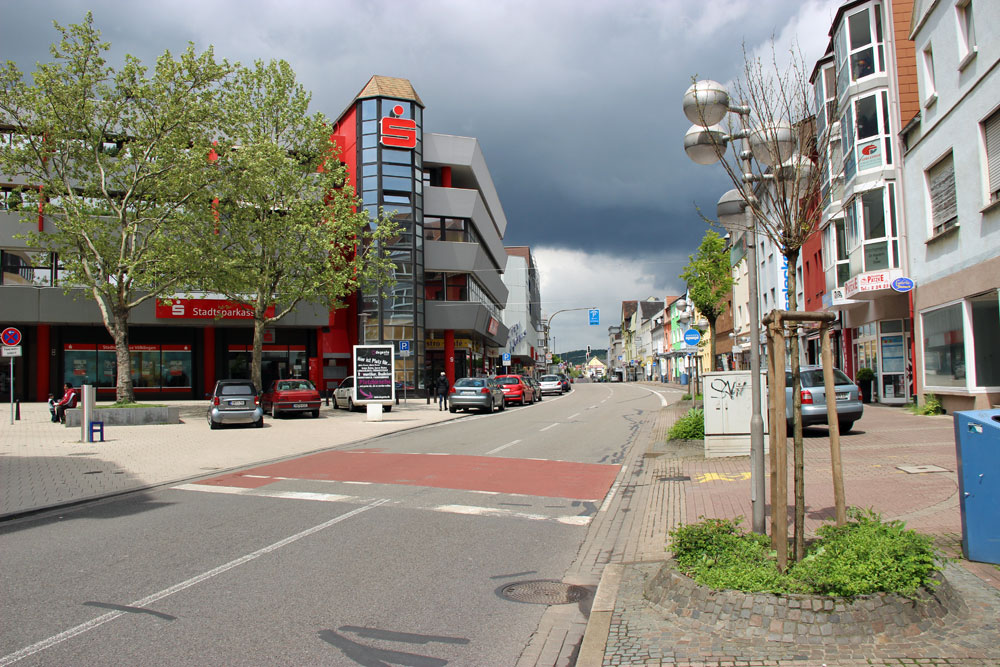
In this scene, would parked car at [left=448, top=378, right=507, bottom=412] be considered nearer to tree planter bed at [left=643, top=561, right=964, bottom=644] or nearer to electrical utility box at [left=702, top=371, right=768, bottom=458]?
electrical utility box at [left=702, top=371, right=768, bottom=458]

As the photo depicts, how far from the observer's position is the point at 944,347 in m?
18.8

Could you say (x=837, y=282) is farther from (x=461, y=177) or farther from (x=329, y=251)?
(x=461, y=177)

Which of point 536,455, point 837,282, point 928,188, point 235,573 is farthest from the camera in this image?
point 837,282

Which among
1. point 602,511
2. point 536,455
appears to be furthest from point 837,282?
point 602,511

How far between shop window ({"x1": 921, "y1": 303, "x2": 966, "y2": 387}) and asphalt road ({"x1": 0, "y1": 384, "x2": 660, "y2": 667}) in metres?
11.8

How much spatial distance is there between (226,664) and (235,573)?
202 centimetres

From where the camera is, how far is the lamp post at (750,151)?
5.87m

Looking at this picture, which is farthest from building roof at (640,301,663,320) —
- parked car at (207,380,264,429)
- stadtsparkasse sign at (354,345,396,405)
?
parked car at (207,380,264,429)

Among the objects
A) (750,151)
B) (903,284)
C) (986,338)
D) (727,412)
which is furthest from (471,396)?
(750,151)

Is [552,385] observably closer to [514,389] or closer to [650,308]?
[514,389]

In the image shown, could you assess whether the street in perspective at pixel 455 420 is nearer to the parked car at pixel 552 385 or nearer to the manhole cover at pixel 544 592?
the manhole cover at pixel 544 592

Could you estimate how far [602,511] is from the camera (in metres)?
8.82

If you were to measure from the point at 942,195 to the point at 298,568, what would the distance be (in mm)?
18402

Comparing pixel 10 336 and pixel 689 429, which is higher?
pixel 10 336
